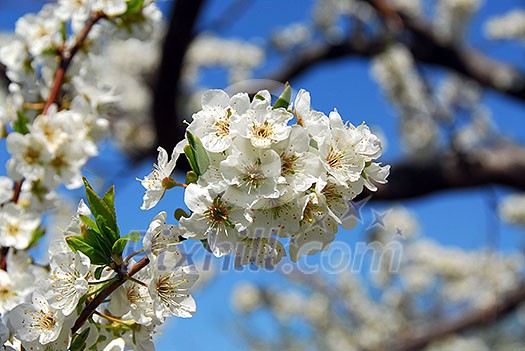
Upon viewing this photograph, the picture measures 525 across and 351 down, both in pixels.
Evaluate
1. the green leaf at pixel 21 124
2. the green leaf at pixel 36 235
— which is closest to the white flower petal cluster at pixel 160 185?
the green leaf at pixel 36 235

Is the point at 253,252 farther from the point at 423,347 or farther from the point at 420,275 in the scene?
the point at 420,275

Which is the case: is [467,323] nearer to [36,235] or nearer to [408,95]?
[408,95]

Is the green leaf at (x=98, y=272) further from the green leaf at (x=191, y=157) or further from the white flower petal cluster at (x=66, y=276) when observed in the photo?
the green leaf at (x=191, y=157)

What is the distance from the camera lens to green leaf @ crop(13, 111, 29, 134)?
1.08 m

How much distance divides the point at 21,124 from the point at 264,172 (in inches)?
26.3

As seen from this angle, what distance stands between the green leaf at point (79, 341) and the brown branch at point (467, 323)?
11.4 ft

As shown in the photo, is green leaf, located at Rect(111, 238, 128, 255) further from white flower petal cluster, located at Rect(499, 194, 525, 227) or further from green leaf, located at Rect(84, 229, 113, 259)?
white flower petal cluster, located at Rect(499, 194, 525, 227)

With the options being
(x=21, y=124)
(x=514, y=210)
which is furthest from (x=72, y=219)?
(x=514, y=210)

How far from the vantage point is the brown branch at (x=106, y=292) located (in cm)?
61

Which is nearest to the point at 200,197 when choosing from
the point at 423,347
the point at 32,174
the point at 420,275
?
the point at 32,174

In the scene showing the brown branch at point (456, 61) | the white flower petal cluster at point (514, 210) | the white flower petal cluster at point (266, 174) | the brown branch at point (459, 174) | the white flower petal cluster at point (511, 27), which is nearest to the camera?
the white flower petal cluster at point (266, 174)

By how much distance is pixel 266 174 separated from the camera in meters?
0.59

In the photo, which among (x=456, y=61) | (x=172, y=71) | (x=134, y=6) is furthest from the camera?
(x=456, y=61)

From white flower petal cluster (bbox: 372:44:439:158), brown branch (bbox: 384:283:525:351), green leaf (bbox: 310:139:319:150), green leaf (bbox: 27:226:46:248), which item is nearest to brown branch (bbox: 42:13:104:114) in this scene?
green leaf (bbox: 27:226:46:248)
